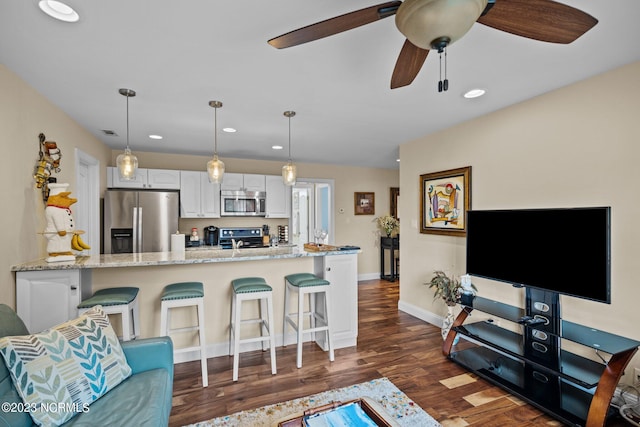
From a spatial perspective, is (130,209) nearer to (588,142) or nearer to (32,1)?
(32,1)

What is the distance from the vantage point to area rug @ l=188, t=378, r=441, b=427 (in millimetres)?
2020

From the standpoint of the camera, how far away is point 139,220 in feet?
14.1

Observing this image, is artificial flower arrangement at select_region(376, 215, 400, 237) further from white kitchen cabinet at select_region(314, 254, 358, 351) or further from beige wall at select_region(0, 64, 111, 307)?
beige wall at select_region(0, 64, 111, 307)

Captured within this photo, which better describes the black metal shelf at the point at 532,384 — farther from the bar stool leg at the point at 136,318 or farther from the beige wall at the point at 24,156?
the beige wall at the point at 24,156

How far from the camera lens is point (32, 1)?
148 centimetres

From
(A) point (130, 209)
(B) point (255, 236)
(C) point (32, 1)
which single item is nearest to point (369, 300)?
(B) point (255, 236)

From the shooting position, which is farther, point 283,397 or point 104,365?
point 283,397

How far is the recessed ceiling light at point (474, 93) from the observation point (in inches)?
100

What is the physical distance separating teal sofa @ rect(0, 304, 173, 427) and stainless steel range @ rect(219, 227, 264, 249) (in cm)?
322

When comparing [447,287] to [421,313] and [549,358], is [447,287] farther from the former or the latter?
[549,358]

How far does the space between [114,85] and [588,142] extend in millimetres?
3695

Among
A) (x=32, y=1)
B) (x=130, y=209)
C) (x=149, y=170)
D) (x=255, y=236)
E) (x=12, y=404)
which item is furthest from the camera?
(x=255, y=236)

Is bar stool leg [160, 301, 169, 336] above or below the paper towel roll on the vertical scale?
below

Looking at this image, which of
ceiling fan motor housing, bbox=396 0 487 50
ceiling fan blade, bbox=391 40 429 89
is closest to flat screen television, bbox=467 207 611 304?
ceiling fan blade, bbox=391 40 429 89
